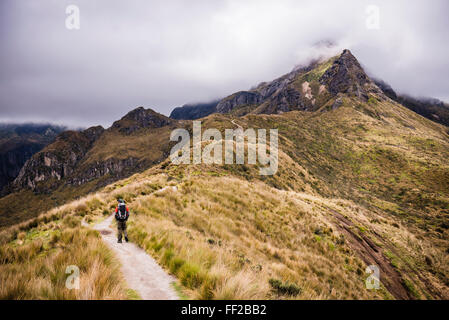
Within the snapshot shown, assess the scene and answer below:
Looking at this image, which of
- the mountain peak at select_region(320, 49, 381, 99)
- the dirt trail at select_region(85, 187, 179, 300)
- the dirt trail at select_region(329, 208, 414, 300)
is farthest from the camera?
the mountain peak at select_region(320, 49, 381, 99)

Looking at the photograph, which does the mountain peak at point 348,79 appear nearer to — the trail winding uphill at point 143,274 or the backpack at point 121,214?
the backpack at point 121,214

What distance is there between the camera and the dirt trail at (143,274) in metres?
4.40

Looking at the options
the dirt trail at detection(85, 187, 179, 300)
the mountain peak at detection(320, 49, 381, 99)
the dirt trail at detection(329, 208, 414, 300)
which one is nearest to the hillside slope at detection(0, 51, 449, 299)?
the dirt trail at detection(329, 208, 414, 300)

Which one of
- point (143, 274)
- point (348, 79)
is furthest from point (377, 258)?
point (348, 79)

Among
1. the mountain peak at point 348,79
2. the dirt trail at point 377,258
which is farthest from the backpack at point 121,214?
the mountain peak at point 348,79

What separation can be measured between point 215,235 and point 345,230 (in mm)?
12217

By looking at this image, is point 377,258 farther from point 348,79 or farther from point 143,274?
point 348,79

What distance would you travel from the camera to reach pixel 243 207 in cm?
1561

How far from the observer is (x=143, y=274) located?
16.8 feet

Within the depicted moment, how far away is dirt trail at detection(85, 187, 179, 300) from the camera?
4398mm

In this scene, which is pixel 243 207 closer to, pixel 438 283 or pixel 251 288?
pixel 251 288

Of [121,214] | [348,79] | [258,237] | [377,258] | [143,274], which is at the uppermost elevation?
[348,79]

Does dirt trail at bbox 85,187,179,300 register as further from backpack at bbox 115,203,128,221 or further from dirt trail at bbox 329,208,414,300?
dirt trail at bbox 329,208,414,300
